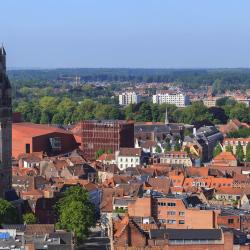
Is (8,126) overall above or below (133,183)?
above

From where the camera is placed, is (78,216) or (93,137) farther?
(93,137)

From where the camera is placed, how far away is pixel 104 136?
146 metres

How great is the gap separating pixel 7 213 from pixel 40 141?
6721 cm

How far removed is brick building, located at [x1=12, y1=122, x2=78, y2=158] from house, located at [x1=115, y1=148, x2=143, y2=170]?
44.6 ft

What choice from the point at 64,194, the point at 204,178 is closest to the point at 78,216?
the point at 64,194

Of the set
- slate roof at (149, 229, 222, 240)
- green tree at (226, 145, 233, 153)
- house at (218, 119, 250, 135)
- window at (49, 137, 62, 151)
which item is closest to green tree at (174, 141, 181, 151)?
green tree at (226, 145, 233, 153)

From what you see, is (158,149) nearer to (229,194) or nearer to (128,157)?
(128,157)

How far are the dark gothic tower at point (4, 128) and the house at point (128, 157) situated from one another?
141ft

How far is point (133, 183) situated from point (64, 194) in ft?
44.7

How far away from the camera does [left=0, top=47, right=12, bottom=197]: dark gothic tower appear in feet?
283

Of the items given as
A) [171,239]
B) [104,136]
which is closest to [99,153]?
[104,136]

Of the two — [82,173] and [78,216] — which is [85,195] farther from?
[82,173]

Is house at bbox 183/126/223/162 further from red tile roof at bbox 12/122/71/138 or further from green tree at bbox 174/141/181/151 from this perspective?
red tile roof at bbox 12/122/71/138

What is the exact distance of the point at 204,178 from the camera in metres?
107
